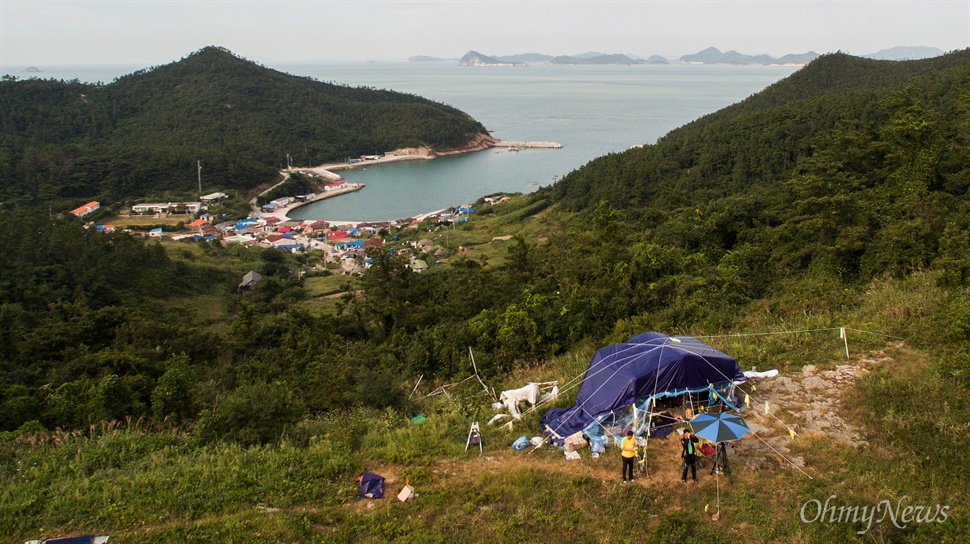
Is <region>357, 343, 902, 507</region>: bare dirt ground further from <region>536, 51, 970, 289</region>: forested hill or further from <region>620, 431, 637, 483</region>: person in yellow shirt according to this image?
<region>536, 51, 970, 289</region>: forested hill

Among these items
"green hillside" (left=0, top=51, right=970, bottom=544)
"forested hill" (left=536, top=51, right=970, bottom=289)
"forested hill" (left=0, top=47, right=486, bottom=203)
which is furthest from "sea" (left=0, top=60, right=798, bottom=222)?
"green hillside" (left=0, top=51, right=970, bottom=544)

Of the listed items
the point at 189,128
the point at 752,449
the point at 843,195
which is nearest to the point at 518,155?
the point at 189,128

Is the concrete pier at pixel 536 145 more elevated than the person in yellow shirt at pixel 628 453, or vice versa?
the concrete pier at pixel 536 145

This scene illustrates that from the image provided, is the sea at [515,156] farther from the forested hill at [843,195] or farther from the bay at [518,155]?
the forested hill at [843,195]

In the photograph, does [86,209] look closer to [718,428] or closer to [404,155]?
[404,155]

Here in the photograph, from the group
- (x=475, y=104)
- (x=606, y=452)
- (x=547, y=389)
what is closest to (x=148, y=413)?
(x=547, y=389)

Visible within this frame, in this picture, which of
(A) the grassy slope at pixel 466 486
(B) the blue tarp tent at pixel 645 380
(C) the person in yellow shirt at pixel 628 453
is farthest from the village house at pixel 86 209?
(C) the person in yellow shirt at pixel 628 453

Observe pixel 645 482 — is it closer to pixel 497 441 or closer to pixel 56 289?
pixel 497 441
